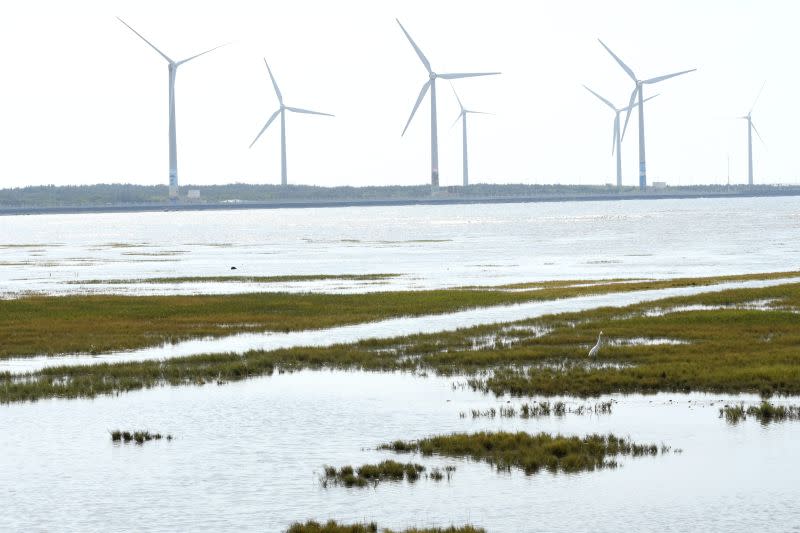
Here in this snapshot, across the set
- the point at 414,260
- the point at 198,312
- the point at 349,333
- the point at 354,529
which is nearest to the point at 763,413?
the point at 354,529

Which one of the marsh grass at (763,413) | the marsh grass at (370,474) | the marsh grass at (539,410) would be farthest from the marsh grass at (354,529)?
the marsh grass at (763,413)

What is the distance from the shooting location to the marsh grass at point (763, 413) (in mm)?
30891

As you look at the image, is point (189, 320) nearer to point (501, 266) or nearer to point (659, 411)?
point (659, 411)

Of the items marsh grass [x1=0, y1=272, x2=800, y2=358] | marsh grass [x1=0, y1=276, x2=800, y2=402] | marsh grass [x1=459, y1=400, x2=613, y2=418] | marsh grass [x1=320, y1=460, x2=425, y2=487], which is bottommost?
marsh grass [x1=320, y1=460, x2=425, y2=487]

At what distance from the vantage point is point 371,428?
1231 inches

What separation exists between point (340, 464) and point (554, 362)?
48.2ft

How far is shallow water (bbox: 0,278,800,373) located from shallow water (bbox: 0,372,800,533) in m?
8.50

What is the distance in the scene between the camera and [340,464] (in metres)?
27.2

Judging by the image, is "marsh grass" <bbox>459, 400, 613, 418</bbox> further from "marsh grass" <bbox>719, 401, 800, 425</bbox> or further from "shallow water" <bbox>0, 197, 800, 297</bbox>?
"shallow water" <bbox>0, 197, 800, 297</bbox>

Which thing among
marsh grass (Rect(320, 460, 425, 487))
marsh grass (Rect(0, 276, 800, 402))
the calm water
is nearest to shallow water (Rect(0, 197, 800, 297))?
marsh grass (Rect(0, 276, 800, 402))

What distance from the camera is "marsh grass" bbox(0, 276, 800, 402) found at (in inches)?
1426

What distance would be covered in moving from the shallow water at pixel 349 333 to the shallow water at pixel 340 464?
8.50m

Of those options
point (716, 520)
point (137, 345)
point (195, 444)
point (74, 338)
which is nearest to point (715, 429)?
point (716, 520)

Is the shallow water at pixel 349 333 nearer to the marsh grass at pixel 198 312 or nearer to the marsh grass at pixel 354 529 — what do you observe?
the marsh grass at pixel 198 312
